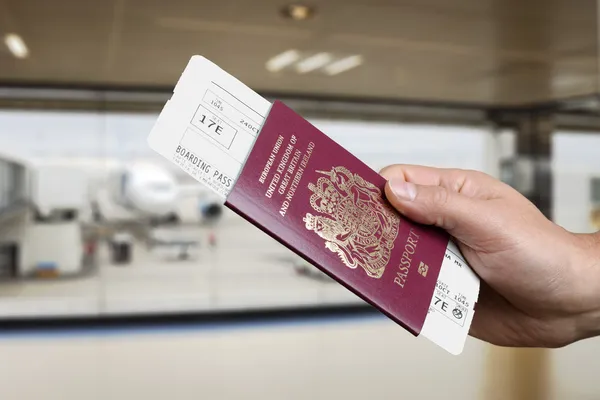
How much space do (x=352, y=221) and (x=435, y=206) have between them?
0.15 metres

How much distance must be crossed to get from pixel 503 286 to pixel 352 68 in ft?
15.4

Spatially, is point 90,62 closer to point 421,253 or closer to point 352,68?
point 352,68

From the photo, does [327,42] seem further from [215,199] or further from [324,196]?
[324,196]

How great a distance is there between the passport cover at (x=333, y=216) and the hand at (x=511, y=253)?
6 centimetres

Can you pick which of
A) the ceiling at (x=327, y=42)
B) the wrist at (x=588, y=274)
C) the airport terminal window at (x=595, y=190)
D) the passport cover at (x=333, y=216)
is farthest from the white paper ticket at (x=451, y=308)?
the airport terminal window at (x=595, y=190)

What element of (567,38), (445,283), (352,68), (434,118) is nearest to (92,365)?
(352,68)

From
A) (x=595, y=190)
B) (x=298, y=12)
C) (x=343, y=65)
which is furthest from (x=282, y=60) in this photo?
(x=595, y=190)

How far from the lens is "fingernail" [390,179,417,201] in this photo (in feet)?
2.68

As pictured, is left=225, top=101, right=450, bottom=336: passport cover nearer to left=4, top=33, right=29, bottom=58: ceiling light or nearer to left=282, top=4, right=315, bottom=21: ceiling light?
left=282, top=4, right=315, bottom=21: ceiling light

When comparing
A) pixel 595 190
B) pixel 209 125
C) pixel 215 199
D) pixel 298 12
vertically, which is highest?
pixel 298 12

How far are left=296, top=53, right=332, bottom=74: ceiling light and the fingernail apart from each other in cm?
433

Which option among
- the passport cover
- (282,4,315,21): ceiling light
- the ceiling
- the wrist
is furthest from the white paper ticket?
(282,4,315,21): ceiling light

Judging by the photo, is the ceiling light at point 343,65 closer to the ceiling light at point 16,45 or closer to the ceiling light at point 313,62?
the ceiling light at point 313,62

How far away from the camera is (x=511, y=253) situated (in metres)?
0.96
